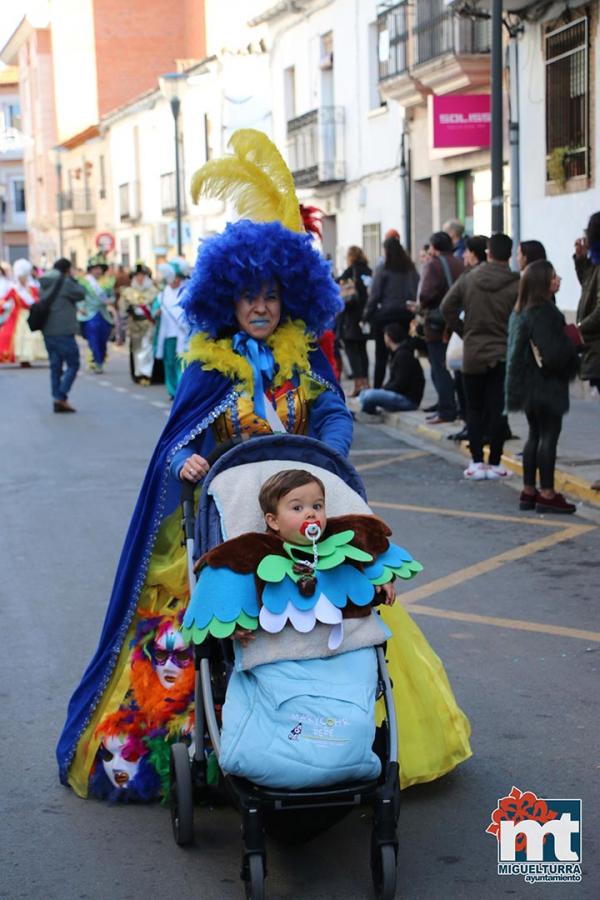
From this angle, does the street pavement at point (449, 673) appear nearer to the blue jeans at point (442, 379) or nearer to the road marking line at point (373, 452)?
the road marking line at point (373, 452)

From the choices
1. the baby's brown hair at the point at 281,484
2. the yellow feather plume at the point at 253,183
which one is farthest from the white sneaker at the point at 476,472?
the baby's brown hair at the point at 281,484

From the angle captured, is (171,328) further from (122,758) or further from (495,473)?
(122,758)

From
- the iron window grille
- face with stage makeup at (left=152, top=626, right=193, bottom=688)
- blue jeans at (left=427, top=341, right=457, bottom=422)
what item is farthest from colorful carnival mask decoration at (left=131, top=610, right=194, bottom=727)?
the iron window grille

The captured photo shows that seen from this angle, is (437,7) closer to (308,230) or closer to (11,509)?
(11,509)

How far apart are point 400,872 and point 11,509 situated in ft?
23.4

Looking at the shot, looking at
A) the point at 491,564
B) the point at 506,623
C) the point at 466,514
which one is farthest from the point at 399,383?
the point at 506,623

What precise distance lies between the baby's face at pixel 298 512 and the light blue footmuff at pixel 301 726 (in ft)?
1.14

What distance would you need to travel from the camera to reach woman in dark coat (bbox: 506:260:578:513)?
9.69m

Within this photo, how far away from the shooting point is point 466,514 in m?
10.3

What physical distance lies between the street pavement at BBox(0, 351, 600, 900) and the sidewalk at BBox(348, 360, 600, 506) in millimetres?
482

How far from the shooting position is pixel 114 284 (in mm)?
30781

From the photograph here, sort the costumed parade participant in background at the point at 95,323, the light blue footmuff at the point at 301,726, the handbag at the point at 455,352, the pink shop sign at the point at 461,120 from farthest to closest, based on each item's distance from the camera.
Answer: the costumed parade participant in background at the point at 95,323
the pink shop sign at the point at 461,120
the handbag at the point at 455,352
the light blue footmuff at the point at 301,726

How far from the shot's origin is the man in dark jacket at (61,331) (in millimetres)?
18062

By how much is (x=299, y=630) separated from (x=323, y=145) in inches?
1075
